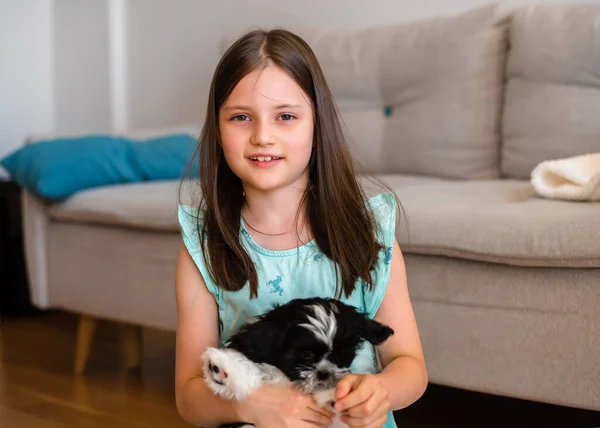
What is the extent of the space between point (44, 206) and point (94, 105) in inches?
62.4

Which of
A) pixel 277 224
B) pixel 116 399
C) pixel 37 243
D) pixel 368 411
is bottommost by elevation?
pixel 116 399

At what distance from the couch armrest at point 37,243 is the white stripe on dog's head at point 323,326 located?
65.0 inches

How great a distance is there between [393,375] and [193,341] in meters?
0.31

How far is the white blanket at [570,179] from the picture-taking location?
1.58m

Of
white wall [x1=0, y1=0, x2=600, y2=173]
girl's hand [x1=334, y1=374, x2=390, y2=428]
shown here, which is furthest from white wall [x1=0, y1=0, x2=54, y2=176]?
girl's hand [x1=334, y1=374, x2=390, y2=428]

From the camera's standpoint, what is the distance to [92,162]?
238 cm

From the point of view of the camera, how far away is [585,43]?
6.76 feet

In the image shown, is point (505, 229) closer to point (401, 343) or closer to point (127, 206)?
point (401, 343)

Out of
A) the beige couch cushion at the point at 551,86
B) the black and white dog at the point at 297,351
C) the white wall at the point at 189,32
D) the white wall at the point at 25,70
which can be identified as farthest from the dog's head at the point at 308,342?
the white wall at the point at 25,70

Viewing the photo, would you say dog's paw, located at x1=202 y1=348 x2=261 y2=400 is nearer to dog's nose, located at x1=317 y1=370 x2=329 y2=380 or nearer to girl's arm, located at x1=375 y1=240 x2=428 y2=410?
dog's nose, located at x1=317 y1=370 x2=329 y2=380

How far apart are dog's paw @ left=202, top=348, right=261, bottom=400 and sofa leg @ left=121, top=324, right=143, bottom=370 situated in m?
1.56

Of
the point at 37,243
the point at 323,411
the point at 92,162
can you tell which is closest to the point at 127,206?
the point at 92,162

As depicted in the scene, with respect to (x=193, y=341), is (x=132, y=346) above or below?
below

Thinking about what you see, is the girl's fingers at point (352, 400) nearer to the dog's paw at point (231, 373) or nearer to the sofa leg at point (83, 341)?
the dog's paw at point (231, 373)
